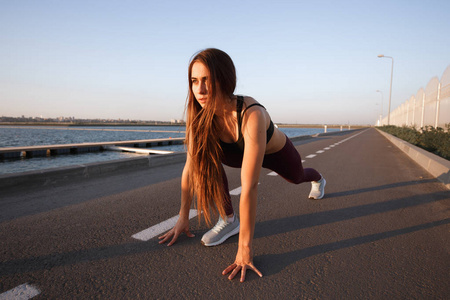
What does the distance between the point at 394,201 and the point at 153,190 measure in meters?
3.63

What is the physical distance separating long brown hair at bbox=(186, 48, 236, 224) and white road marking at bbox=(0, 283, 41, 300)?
125 cm

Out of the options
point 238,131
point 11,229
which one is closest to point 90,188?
point 11,229

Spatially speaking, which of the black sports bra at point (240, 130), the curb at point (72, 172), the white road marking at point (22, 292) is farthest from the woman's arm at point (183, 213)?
the curb at point (72, 172)

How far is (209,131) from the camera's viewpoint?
212 centimetres

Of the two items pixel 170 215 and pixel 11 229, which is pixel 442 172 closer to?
pixel 170 215

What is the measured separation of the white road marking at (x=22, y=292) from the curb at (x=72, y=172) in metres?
3.14

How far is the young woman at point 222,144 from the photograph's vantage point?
1940 mm

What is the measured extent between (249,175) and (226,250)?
82cm

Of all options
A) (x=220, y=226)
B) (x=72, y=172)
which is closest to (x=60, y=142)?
(x=72, y=172)

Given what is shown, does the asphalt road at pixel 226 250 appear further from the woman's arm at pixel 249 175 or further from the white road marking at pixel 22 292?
the woman's arm at pixel 249 175

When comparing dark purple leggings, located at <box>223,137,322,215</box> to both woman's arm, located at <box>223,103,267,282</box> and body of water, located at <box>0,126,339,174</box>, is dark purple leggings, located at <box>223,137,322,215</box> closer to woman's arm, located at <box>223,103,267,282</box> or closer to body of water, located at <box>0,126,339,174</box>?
woman's arm, located at <box>223,103,267,282</box>

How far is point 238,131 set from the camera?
2.05 metres

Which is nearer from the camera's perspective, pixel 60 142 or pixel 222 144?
pixel 222 144

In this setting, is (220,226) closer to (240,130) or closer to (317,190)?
(240,130)
